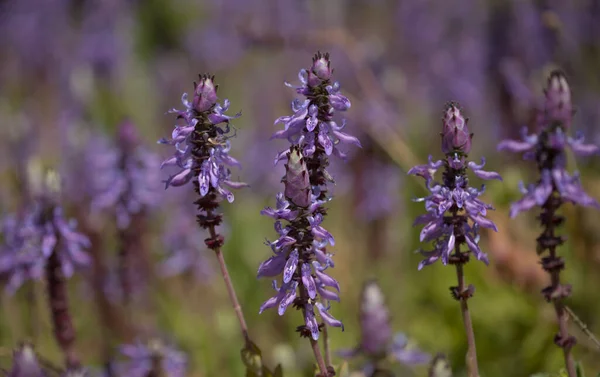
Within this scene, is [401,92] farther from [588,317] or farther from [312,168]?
[312,168]

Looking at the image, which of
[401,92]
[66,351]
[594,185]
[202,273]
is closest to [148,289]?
[202,273]

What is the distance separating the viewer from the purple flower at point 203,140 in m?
1.62

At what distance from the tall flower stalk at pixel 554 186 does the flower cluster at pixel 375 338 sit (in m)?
0.69

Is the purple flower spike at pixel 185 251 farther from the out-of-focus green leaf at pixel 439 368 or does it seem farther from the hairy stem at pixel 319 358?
the hairy stem at pixel 319 358

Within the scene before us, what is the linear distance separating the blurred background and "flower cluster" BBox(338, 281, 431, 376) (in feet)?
1.21

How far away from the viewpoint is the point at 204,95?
162 cm

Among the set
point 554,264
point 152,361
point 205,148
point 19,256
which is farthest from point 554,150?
point 19,256

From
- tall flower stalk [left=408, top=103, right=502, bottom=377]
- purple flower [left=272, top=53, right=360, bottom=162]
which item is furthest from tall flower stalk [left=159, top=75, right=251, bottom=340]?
tall flower stalk [left=408, top=103, right=502, bottom=377]

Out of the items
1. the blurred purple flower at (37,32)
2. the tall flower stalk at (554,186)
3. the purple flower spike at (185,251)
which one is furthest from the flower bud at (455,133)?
the blurred purple flower at (37,32)

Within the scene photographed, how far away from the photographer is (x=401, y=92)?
14.6 ft

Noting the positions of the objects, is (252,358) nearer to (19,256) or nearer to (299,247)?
(299,247)

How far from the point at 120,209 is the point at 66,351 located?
2.34ft

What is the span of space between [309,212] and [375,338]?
907 millimetres

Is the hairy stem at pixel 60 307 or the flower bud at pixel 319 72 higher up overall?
the flower bud at pixel 319 72
